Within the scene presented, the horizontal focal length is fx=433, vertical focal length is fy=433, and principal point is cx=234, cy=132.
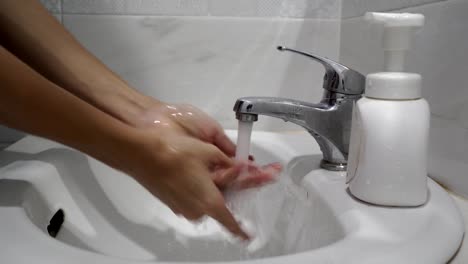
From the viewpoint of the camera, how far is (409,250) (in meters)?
0.26

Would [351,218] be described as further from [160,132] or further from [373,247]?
[160,132]

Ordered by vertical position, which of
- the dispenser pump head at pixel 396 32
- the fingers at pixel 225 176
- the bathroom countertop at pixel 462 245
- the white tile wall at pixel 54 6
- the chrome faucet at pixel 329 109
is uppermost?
the white tile wall at pixel 54 6

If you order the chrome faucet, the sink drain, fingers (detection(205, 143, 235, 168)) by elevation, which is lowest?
the sink drain

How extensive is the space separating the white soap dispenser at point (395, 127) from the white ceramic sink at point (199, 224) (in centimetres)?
2

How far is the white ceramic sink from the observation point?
10.2 inches

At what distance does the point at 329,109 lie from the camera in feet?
1.42

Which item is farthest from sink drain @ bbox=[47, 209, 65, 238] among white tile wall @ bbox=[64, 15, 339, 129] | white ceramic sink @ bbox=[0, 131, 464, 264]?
white tile wall @ bbox=[64, 15, 339, 129]

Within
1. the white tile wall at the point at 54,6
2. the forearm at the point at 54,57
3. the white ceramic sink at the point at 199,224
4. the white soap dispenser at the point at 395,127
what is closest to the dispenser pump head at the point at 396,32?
the white soap dispenser at the point at 395,127

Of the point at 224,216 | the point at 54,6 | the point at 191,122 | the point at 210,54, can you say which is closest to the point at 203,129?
the point at 191,122

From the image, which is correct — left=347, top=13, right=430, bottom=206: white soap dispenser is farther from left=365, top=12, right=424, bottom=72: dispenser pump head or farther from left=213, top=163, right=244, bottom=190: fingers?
left=213, top=163, right=244, bottom=190: fingers

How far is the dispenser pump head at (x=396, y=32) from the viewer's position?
1.07 ft

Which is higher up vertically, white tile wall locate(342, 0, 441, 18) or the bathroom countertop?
white tile wall locate(342, 0, 441, 18)

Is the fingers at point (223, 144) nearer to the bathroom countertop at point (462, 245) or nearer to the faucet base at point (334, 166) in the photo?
the faucet base at point (334, 166)

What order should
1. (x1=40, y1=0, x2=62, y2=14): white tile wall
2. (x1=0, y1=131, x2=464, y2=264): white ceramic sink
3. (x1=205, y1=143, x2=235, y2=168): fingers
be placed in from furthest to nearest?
1. (x1=40, y1=0, x2=62, y2=14): white tile wall
2. (x1=205, y1=143, x2=235, y2=168): fingers
3. (x1=0, y1=131, x2=464, y2=264): white ceramic sink
